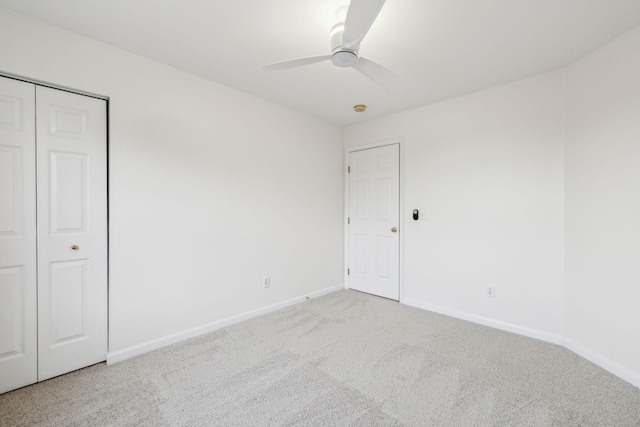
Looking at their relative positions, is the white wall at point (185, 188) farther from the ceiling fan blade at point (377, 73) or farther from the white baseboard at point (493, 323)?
the ceiling fan blade at point (377, 73)

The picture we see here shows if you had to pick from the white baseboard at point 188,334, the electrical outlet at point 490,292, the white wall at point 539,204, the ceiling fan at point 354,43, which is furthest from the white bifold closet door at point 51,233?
the electrical outlet at point 490,292

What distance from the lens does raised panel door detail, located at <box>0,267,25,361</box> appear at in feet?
5.70

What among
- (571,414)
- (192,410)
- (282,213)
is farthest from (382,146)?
(192,410)

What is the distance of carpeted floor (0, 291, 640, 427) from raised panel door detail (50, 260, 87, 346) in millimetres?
290

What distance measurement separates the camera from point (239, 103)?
282 centimetres

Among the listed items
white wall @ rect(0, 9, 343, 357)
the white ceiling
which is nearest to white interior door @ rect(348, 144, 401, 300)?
white wall @ rect(0, 9, 343, 357)

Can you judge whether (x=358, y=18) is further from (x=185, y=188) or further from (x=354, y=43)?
(x=185, y=188)

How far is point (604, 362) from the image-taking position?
2.01 metres

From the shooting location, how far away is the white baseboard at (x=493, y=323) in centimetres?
243

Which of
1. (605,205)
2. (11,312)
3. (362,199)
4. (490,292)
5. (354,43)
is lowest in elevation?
(490,292)

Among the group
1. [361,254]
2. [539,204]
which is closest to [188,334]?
[361,254]

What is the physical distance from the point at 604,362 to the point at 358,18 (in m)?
2.83

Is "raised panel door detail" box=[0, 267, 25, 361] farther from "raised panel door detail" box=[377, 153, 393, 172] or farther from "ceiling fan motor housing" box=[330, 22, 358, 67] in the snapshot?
"raised panel door detail" box=[377, 153, 393, 172]

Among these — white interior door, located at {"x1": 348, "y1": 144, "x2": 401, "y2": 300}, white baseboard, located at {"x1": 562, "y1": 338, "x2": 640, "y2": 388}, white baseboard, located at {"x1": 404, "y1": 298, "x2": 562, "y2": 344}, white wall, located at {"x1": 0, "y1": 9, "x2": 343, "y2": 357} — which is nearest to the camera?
white baseboard, located at {"x1": 562, "y1": 338, "x2": 640, "y2": 388}
